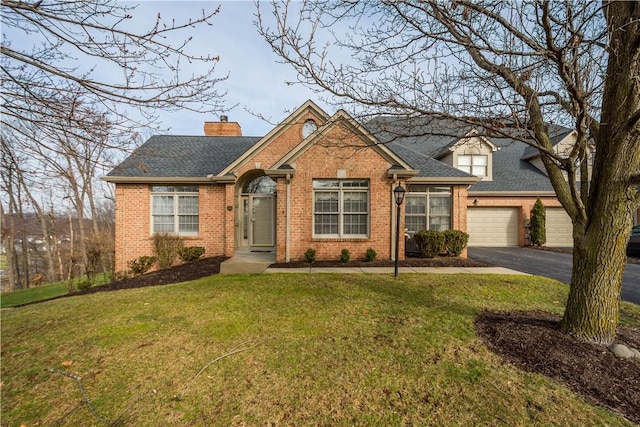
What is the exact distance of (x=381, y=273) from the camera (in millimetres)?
7762

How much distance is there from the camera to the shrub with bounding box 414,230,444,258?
32.3ft

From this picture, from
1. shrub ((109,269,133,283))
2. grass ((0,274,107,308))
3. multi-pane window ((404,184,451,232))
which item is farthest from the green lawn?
multi-pane window ((404,184,451,232))

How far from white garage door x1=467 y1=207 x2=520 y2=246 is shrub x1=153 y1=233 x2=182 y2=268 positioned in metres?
14.2

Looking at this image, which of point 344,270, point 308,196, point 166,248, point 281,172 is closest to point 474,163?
point 308,196

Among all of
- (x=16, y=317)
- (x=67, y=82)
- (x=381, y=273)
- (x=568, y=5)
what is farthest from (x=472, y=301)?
(x=16, y=317)

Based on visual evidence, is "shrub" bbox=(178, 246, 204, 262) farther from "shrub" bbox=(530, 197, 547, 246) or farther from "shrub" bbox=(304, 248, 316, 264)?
"shrub" bbox=(530, 197, 547, 246)

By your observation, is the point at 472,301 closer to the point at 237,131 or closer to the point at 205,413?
the point at 205,413

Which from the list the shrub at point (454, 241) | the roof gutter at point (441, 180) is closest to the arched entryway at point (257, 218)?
the roof gutter at point (441, 180)

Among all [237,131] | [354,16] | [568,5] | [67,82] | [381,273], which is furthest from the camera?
[237,131]

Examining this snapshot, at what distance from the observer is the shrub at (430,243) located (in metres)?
9.85

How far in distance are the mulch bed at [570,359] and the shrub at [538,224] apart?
1142 cm

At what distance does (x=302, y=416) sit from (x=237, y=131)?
15533 mm

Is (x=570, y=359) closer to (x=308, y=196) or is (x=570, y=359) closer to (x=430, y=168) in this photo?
(x=308, y=196)

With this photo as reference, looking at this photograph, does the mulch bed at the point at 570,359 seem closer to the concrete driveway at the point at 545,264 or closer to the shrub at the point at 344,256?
the concrete driveway at the point at 545,264
